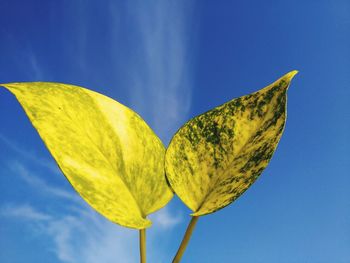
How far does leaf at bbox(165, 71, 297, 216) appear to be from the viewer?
17.1 inches

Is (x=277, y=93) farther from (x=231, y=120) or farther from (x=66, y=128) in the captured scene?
(x=66, y=128)

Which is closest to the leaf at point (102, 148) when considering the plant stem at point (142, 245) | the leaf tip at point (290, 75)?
the plant stem at point (142, 245)

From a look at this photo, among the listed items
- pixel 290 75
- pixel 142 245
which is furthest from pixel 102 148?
pixel 290 75

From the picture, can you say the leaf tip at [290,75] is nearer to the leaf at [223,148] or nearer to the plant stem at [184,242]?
the leaf at [223,148]

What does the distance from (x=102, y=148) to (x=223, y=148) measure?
138 millimetres

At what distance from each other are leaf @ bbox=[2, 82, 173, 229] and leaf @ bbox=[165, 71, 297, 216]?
1.2 inches

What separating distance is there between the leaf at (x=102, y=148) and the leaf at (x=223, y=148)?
29 millimetres

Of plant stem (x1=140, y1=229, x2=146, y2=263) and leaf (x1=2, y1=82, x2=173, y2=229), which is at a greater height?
leaf (x1=2, y1=82, x2=173, y2=229)

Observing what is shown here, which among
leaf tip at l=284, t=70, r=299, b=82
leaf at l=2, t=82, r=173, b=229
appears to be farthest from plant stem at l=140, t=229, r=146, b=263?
leaf tip at l=284, t=70, r=299, b=82

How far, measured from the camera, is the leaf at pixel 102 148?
0.39m

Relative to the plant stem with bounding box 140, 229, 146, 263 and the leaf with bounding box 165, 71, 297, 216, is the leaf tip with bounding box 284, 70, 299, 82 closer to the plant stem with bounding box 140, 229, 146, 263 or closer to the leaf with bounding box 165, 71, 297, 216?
the leaf with bounding box 165, 71, 297, 216

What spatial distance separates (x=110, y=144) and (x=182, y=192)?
0.10 m

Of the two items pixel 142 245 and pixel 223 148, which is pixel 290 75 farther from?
pixel 142 245

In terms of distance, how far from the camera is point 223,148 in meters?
0.47
